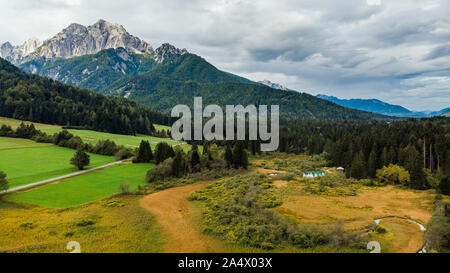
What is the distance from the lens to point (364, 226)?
112 feet

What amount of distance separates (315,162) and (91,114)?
12140 cm

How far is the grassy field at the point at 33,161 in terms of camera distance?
5350 centimetres

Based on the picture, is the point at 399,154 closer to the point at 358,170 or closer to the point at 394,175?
the point at 394,175

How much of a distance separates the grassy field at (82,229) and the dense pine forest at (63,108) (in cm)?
10275

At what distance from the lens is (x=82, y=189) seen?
49.2 m

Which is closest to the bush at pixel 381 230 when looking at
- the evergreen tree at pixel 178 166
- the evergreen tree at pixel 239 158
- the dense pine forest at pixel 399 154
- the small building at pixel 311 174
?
the dense pine forest at pixel 399 154

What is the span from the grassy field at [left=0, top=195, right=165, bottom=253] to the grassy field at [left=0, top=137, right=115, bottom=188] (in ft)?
55.6

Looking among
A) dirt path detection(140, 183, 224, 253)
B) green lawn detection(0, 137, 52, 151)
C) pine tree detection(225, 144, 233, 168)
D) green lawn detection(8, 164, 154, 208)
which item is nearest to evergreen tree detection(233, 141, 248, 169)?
pine tree detection(225, 144, 233, 168)

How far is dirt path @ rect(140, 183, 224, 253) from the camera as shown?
90.8 ft

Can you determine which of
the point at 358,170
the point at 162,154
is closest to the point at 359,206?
the point at 358,170

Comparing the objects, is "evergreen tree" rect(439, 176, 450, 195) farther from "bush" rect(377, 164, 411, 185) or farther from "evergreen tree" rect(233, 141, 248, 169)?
"evergreen tree" rect(233, 141, 248, 169)

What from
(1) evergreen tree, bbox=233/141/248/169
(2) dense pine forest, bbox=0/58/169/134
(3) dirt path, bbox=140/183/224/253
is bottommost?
(3) dirt path, bbox=140/183/224/253
